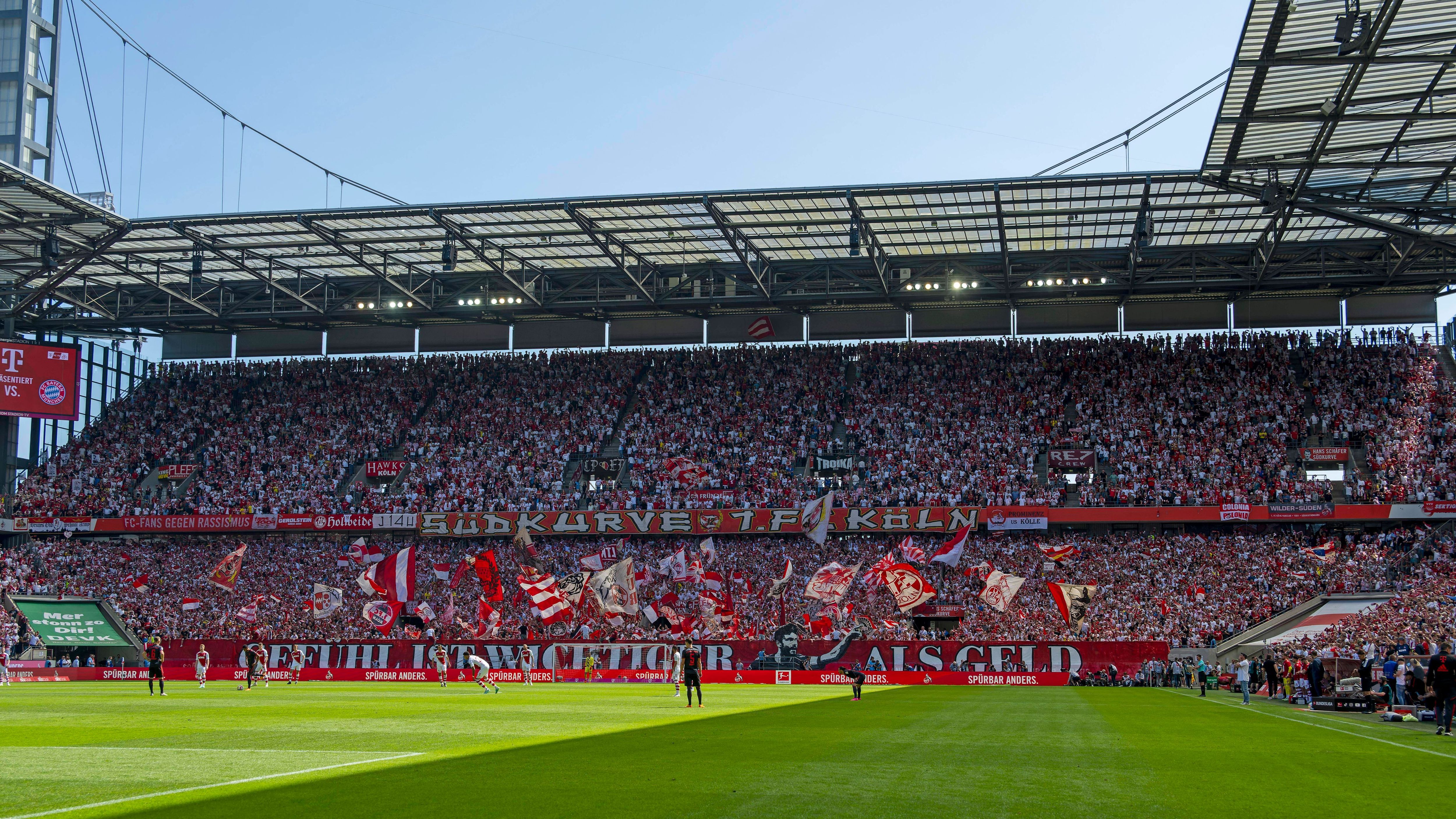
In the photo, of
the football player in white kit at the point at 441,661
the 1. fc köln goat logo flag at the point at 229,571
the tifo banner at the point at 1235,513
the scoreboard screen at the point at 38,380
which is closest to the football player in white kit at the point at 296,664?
the 1. fc köln goat logo flag at the point at 229,571

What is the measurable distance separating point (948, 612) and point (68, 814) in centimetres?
4545

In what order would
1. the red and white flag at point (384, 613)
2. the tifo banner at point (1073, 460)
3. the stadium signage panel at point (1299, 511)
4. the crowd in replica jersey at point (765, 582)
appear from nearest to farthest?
1. the crowd in replica jersey at point (765, 582)
2. the red and white flag at point (384, 613)
3. the stadium signage panel at point (1299, 511)
4. the tifo banner at point (1073, 460)

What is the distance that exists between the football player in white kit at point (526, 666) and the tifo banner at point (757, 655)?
130 centimetres

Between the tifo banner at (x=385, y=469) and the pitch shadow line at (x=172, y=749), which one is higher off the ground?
the tifo banner at (x=385, y=469)

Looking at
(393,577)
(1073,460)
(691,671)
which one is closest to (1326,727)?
(691,671)

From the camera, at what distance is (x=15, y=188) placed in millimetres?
48781

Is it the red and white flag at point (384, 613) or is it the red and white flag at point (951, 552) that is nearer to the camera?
the red and white flag at point (384, 613)

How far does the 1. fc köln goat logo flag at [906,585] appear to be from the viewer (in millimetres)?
49406

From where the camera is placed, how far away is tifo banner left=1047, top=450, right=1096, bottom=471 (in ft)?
189

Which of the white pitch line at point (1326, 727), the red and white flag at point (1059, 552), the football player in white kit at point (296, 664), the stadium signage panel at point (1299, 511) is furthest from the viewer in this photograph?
the stadium signage panel at point (1299, 511)

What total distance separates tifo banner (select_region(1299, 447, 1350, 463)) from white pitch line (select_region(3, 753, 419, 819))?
50473 mm

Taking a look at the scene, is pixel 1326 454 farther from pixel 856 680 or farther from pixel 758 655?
pixel 856 680

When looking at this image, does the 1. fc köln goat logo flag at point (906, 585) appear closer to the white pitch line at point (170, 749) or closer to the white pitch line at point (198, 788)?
the white pitch line at point (170, 749)

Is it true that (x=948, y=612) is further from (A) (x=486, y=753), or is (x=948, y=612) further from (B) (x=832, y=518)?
(A) (x=486, y=753)
